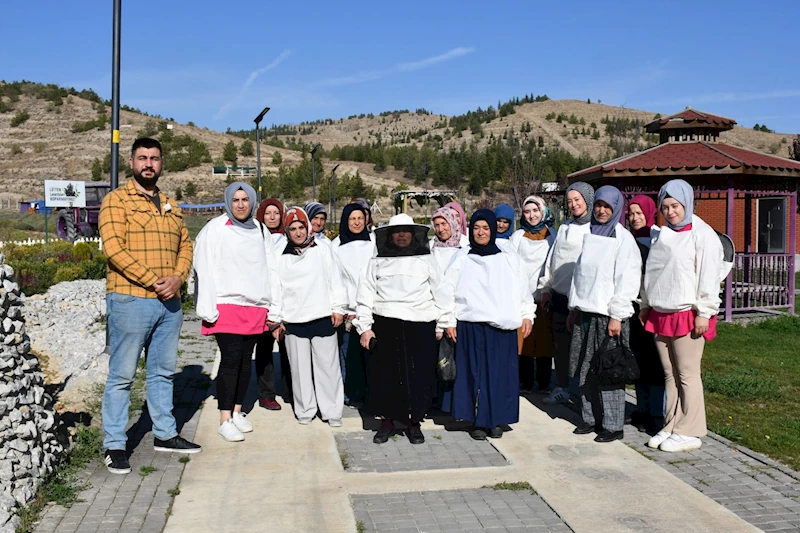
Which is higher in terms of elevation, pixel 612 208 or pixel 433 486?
pixel 612 208

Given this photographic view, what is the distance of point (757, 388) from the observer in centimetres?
736

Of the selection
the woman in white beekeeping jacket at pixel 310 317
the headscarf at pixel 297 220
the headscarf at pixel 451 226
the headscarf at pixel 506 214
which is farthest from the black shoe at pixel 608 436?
the headscarf at pixel 297 220

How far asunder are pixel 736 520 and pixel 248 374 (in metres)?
3.58

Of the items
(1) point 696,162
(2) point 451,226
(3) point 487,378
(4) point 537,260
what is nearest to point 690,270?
(3) point 487,378

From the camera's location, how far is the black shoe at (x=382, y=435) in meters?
5.69

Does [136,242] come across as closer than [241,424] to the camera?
Yes

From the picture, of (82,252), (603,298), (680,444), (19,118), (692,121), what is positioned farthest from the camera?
(19,118)

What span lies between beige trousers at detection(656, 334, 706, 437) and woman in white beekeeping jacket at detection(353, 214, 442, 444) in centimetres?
172

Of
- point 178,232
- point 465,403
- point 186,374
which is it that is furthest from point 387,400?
point 186,374

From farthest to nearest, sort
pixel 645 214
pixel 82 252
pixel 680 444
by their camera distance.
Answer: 1. pixel 82 252
2. pixel 645 214
3. pixel 680 444

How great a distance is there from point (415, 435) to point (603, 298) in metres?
1.76

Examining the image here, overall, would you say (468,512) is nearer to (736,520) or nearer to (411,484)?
(411,484)

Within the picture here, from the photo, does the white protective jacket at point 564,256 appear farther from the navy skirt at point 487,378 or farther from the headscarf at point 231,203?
the headscarf at point 231,203

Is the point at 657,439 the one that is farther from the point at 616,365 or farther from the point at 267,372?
the point at 267,372
